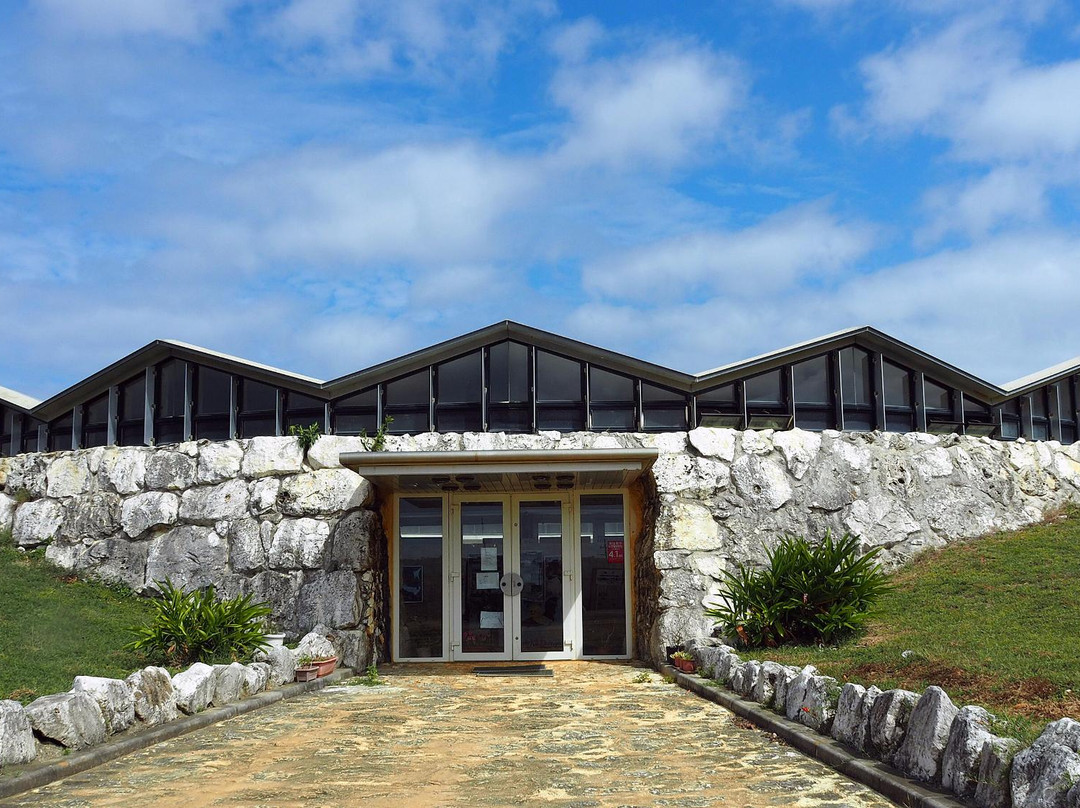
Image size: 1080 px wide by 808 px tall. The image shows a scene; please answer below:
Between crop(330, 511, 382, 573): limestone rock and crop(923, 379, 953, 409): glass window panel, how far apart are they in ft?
29.6

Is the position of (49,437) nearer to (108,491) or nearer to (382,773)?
(108,491)

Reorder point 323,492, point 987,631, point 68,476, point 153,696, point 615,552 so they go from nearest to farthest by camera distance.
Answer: point 153,696 → point 987,631 → point 323,492 → point 615,552 → point 68,476

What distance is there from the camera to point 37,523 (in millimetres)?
16172

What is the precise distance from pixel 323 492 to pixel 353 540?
36.3 inches

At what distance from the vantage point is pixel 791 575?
11.9 metres

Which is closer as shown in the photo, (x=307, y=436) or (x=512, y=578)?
(x=512, y=578)

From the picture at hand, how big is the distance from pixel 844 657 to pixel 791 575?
6.14ft

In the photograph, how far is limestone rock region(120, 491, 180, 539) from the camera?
50.4ft

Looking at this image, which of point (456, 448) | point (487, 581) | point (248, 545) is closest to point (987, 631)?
point (487, 581)

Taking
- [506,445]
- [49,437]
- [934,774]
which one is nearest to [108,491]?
[49,437]

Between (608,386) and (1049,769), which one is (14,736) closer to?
(1049,769)

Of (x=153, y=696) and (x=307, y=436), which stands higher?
(x=307, y=436)

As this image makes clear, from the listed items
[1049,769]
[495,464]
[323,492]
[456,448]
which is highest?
[456,448]

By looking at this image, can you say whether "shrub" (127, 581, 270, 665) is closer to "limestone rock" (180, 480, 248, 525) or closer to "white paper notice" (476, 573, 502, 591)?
"limestone rock" (180, 480, 248, 525)
